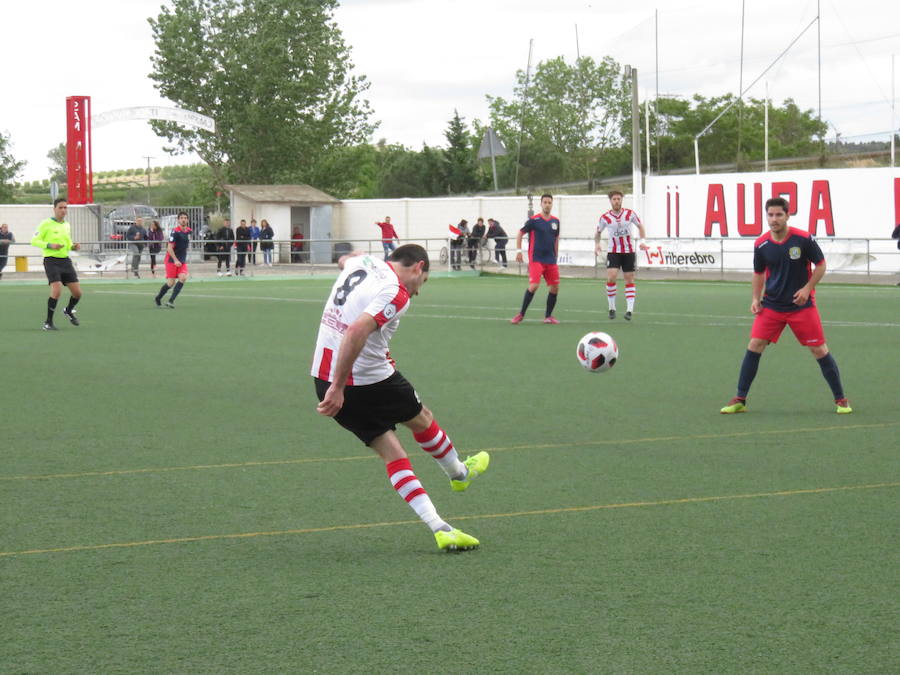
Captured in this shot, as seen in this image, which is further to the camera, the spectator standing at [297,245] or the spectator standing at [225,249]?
the spectator standing at [297,245]

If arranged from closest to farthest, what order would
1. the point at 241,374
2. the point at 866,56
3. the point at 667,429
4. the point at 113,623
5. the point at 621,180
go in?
the point at 113,623, the point at 667,429, the point at 241,374, the point at 866,56, the point at 621,180

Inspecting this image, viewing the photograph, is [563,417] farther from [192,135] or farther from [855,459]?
[192,135]

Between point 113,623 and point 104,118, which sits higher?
point 104,118

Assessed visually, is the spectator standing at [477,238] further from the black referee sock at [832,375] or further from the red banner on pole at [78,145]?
the black referee sock at [832,375]

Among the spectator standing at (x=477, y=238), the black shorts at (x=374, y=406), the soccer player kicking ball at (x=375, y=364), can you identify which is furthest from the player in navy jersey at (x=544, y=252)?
the spectator standing at (x=477, y=238)

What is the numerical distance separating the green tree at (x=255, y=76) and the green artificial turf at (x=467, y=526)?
188 feet

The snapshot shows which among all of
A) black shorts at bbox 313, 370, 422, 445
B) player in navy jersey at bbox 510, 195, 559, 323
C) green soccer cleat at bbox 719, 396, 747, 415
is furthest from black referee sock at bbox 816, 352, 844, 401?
player in navy jersey at bbox 510, 195, 559, 323

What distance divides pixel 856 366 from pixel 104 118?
4014 centimetres

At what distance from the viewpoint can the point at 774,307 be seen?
1070cm

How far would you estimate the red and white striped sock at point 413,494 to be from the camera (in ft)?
20.4

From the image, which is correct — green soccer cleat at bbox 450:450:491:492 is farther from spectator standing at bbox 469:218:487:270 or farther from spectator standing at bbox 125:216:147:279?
spectator standing at bbox 469:218:487:270

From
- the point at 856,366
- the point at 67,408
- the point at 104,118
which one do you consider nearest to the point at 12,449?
the point at 67,408

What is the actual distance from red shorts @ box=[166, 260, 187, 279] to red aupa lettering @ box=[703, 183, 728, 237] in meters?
19.7

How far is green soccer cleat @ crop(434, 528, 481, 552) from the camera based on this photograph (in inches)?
243
